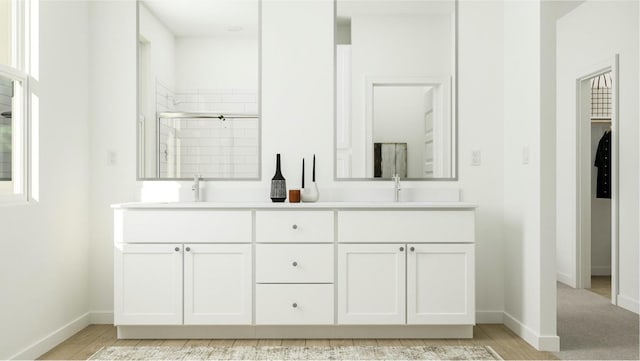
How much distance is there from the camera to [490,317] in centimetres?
330

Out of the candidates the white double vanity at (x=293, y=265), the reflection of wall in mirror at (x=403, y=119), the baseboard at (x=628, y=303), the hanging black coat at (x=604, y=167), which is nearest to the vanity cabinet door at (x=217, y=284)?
the white double vanity at (x=293, y=265)

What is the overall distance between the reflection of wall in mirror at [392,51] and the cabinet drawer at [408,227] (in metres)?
0.51

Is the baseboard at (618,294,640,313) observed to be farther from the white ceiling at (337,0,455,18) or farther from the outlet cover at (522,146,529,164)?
the white ceiling at (337,0,455,18)

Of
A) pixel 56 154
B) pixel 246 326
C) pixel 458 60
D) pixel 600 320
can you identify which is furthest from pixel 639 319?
pixel 56 154

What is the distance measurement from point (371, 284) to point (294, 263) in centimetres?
47

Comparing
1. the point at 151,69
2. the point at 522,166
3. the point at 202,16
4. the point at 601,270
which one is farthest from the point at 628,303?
the point at 151,69

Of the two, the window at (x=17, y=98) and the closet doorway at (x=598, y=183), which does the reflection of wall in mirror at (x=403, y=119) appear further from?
the window at (x=17, y=98)

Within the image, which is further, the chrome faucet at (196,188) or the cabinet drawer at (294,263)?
the chrome faucet at (196,188)

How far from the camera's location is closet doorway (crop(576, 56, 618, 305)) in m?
3.99

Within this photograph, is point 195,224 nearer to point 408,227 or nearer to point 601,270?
point 408,227

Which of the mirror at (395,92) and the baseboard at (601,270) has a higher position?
the mirror at (395,92)

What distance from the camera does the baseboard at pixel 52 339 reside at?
8.41 ft

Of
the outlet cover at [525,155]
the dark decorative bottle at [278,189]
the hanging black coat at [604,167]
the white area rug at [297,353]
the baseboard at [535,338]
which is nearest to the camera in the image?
the white area rug at [297,353]

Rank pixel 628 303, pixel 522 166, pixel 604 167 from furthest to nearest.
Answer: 1. pixel 604 167
2. pixel 628 303
3. pixel 522 166
